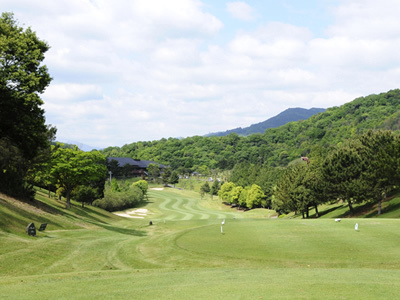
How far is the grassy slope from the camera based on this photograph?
14.9m

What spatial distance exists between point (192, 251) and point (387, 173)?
35.7 m

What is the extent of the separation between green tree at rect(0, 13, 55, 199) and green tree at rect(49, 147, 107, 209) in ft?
48.2

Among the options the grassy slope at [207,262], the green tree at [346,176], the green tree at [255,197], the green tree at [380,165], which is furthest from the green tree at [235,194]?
the grassy slope at [207,262]

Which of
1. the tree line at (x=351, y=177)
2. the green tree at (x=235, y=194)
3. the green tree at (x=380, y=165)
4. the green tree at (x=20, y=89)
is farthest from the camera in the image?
the green tree at (x=235, y=194)

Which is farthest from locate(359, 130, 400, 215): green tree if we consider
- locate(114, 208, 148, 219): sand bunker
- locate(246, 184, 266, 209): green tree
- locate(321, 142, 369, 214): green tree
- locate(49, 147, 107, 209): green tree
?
locate(114, 208, 148, 219): sand bunker

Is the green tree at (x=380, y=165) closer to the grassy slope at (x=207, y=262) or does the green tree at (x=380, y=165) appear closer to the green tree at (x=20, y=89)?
the grassy slope at (x=207, y=262)

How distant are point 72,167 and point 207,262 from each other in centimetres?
4076

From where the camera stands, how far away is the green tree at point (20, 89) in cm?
3856

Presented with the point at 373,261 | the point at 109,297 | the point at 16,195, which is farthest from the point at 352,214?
the point at 109,297

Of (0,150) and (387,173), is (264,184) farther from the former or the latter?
(0,150)

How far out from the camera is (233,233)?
33.9 m

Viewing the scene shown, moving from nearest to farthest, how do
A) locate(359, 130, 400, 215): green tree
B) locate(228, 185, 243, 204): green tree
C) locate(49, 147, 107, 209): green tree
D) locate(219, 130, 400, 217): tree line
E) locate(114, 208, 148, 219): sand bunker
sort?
locate(359, 130, 400, 215): green tree < locate(219, 130, 400, 217): tree line < locate(49, 147, 107, 209): green tree < locate(114, 208, 148, 219): sand bunker < locate(228, 185, 243, 204): green tree

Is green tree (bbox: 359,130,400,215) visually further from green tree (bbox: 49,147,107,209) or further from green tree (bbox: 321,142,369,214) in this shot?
green tree (bbox: 49,147,107,209)

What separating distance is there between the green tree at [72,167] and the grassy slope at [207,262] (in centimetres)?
1579
